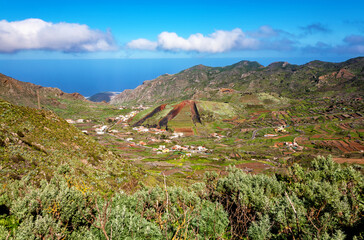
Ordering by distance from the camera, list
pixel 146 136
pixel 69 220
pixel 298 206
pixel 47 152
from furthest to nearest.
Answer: pixel 146 136 < pixel 47 152 < pixel 298 206 < pixel 69 220

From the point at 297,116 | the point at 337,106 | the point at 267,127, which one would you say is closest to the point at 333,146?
the point at 267,127

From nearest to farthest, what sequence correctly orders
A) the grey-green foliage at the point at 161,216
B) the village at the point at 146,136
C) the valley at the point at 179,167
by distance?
the grey-green foliage at the point at 161,216 → the valley at the point at 179,167 → the village at the point at 146,136

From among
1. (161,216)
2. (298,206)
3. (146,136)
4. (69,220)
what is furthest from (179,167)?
(146,136)

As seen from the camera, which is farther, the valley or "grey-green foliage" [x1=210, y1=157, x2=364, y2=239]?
"grey-green foliage" [x1=210, y1=157, x2=364, y2=239]

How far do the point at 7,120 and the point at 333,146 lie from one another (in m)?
124

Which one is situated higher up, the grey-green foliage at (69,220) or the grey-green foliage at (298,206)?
the grey-green foliage at (69,220)

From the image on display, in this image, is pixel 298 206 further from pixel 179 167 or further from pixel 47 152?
pixel 179 167

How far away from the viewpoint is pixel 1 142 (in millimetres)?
19984

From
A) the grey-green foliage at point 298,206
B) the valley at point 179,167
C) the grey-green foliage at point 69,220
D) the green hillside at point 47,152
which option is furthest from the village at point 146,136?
the grey-green foliage at point 69,220

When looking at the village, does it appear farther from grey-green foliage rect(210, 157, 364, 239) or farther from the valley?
grey-green foliage rect(210, 157, 364, 239)

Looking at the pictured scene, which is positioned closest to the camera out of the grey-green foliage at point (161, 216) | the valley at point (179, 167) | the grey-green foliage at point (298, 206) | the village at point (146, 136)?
the grey-green foliage at point (161, 216)

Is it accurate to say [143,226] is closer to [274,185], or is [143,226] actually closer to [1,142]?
[1,142]

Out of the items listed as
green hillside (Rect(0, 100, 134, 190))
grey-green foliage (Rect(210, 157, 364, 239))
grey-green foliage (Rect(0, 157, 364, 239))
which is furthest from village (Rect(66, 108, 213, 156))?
grey-green foliage (Rect(0, 157, 364, 239))

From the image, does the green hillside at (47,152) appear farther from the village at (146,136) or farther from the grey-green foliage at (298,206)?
the village at (146,136)
